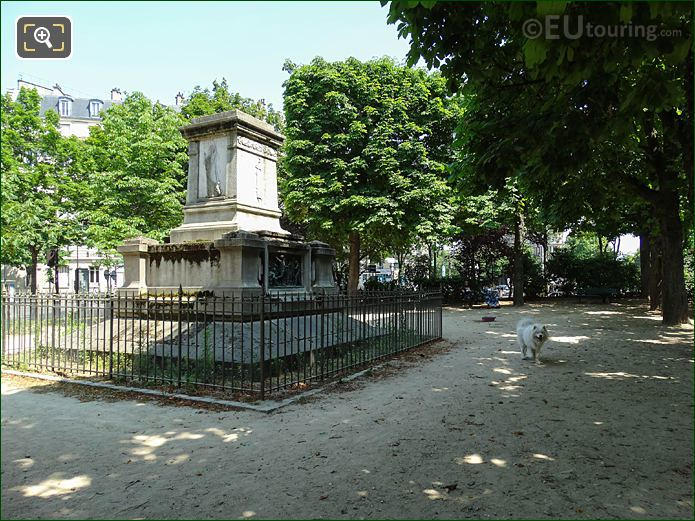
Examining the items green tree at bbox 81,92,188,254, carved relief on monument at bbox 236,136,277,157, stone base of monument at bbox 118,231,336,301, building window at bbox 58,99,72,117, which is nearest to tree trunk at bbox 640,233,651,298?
carved relief on monument at bbox 236,136,277,157

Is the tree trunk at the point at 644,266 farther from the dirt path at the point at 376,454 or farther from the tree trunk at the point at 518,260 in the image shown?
the dirt path at the point at 376,454

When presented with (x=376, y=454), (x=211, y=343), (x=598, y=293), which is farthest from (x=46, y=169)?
(x=598, y=293)

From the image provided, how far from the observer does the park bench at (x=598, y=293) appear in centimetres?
2725

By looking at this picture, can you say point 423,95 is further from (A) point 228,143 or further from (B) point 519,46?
(B) point 519,46

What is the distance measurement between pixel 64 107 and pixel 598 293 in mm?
64374

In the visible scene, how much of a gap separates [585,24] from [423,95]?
68.0 feet

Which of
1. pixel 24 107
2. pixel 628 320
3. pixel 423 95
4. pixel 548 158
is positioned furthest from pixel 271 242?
pixel 24 107

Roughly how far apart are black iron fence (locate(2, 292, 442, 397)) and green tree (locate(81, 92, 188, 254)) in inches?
438

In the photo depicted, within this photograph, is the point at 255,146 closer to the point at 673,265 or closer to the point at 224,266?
the point at 224,266

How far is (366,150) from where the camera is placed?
73.4 ft

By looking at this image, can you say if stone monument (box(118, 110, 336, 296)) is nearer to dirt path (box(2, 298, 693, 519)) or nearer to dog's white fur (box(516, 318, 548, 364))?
dirt path (box(2, 298, 693, 519))

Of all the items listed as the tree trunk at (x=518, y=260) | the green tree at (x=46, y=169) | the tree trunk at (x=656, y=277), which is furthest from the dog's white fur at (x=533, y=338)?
the green tree at (x=46, y=169)

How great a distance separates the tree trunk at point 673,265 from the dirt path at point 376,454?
838cm

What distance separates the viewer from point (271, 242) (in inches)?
390
